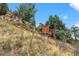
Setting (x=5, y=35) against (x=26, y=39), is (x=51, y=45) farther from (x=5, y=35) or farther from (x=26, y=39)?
(x=5, y=35)

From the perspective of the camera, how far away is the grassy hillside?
336 cm

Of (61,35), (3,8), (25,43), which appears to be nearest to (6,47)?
(25,43)

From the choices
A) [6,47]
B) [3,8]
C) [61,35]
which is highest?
[3,8]

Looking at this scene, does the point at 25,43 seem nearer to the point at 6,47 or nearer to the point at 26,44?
the point at 26,44

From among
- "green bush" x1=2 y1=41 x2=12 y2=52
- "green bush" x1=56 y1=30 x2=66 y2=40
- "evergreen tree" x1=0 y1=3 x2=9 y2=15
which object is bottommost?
"green bush" x1=2 y1=41 x2=12 y2=52

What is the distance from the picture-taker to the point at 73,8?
3396 mm

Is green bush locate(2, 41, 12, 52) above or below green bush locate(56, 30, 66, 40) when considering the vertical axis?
below

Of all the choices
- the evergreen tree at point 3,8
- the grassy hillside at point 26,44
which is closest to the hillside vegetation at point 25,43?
the grassy hillside at point 26,44

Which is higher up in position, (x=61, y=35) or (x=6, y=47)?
(x=61, y=35)

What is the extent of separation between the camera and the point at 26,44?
11.1 feet

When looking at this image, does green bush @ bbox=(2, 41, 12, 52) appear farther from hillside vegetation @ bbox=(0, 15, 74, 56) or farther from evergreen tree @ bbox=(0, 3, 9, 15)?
evergreen tree @ bbox=(0, 3, 9, 15)

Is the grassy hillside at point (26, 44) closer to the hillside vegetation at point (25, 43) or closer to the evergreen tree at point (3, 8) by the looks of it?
the hillside vegetation at point (25, 43)

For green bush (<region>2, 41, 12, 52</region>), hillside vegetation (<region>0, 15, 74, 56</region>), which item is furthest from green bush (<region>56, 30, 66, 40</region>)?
green bush (<region>2, 41, 12, 52</region>)

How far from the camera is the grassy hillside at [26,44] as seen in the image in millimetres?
3363
